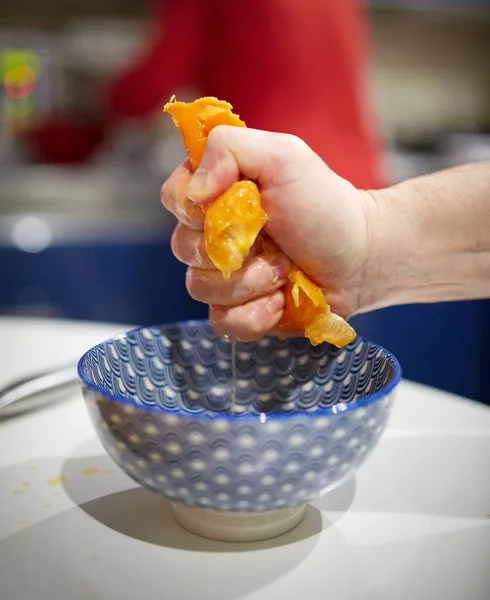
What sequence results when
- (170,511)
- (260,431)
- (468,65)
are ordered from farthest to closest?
(468,65), (170,511), (260,431)

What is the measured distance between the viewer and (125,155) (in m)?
2.78

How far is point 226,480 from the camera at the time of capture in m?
0.53

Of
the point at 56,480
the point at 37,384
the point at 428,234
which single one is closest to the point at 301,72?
the point at 428,234

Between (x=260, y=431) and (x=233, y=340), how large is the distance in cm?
22

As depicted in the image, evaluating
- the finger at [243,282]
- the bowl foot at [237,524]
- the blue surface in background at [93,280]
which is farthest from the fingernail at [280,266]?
the blue surface in background at [93,280]

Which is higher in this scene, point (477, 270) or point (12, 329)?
point (477, 270)

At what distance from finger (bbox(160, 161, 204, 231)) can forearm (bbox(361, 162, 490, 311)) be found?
0.18m

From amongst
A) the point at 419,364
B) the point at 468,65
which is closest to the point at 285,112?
the point at 419,364

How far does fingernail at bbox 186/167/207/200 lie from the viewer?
25.5 inches

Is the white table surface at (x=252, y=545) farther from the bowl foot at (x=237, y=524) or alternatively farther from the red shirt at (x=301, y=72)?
the red shirt at (x=301, y=72)

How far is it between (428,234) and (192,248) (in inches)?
10.0

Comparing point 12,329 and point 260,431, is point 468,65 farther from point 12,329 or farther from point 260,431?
point 260,431

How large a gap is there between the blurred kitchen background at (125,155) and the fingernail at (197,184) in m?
0.99

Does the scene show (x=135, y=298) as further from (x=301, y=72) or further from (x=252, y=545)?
(x=252, y=545)
